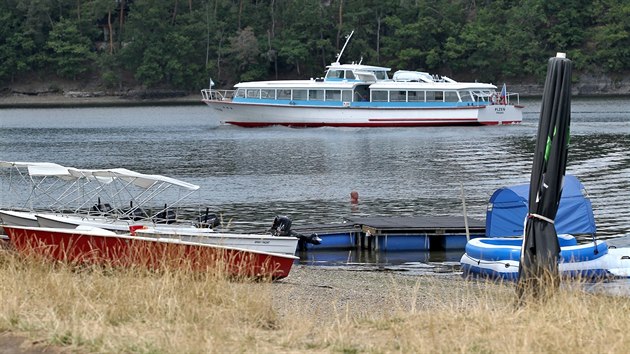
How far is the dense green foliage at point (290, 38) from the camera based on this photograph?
347 ft

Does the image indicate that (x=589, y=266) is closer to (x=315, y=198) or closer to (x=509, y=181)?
(x=315, y=198)

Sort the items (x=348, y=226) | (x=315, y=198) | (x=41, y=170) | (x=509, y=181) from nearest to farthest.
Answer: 1. (x=41, y=170)
2. (x=348, y=226)
3. (x=315, y=198)
4. (x=509, y=181)

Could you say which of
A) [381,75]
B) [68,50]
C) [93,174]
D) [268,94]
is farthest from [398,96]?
[68,50]

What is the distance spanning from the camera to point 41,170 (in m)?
21.7

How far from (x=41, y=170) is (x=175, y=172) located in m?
23.3

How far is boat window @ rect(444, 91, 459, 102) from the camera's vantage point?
68.5 meters

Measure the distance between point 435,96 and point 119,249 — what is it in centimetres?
5202

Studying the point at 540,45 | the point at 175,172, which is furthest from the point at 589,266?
the point at 540,45

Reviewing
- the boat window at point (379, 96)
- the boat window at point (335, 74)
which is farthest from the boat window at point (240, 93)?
the boat window at point (379, 96)

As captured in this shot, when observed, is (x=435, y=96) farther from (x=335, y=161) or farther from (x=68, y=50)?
(x=68, y=50)

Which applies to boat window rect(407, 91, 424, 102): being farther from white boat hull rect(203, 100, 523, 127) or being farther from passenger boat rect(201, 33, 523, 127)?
white boat hull rect(203, 100, 523, 127)

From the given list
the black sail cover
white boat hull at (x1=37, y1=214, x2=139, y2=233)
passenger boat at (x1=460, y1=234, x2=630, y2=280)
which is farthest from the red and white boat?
the black sail cover

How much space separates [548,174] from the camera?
14188mm

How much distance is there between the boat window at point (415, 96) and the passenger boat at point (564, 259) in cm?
4721
